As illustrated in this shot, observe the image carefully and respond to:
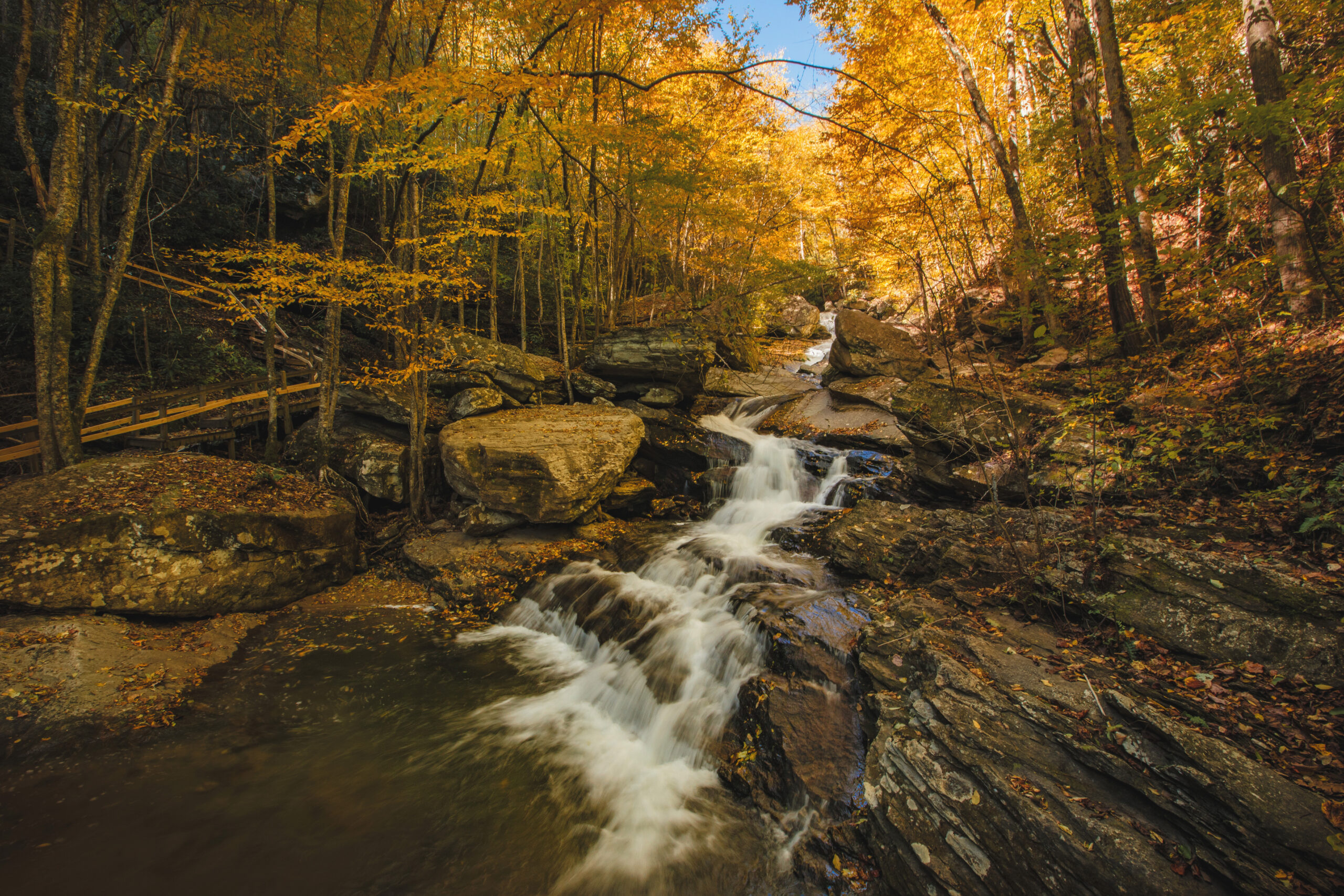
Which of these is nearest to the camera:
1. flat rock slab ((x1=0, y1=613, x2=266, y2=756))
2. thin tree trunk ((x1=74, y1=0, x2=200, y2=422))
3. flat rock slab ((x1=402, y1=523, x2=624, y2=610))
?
flat rock slab ((x1=0, y1=613, x2=266, y2=756))

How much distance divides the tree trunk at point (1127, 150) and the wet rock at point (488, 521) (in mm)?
9873

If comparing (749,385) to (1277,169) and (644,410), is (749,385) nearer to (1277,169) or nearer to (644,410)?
(644,410)

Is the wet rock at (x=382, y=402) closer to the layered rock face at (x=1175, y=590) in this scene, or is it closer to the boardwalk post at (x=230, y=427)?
the boardwalk post at (x=230, y=427)

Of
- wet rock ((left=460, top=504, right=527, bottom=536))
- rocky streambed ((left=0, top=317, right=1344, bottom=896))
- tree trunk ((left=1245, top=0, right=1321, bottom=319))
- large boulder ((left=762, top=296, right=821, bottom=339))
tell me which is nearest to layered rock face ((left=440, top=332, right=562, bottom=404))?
rocky streambed ((left=0, top=317, right=1344, bottom=896))

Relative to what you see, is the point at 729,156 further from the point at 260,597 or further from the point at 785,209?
the point at 260,597

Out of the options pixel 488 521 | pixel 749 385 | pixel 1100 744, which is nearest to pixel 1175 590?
pixel 1100 744

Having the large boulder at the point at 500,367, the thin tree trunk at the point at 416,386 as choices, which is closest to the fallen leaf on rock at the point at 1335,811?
the thin tree trunk at the point at 416,386

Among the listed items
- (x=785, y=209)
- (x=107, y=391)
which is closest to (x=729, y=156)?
(x=785, y=209)

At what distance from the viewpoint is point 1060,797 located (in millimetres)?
2854

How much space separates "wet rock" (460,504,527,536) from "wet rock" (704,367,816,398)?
6.98m

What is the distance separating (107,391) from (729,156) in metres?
15.9

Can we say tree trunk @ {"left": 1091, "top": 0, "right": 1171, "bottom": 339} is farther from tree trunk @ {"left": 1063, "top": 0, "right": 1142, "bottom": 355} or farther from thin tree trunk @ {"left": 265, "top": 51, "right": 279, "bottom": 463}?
thin tree trunk @ {"left": 265, "top": 51, "right": 279, "bottom": 463}

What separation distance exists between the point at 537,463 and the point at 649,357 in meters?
4.78

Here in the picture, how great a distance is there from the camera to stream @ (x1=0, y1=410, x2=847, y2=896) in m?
3.46
